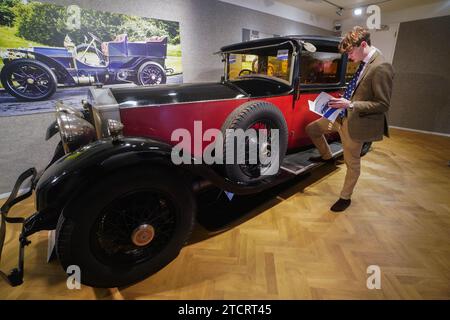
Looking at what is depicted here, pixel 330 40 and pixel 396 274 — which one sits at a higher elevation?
pixel 330 40

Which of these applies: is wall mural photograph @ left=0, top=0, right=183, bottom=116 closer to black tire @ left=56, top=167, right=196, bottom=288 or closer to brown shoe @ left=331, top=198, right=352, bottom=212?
black tire @ left=56, top=167, right=196, bottom=288

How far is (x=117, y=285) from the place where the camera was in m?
1.44

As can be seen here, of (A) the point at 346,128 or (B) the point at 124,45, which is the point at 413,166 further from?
(B) the point at 124,45

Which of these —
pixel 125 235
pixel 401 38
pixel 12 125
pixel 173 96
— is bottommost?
pixel 125 235

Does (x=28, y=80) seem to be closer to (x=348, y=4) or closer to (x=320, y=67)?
(x=320, y=67)

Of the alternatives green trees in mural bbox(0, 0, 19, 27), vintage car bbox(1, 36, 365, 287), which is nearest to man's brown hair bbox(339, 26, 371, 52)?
vintage car bbox(1, 36, 365, 287)

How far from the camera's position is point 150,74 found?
139 inches

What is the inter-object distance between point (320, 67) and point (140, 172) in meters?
2.44

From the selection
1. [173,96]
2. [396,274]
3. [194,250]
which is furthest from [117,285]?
[396,274]

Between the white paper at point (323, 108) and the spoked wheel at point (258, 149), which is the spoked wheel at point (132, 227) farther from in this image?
the white paper at point (323, 108)

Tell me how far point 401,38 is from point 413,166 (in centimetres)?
392

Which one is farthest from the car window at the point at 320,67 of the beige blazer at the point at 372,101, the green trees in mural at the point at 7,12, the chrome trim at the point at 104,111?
the green trees in mural at the point at 7,12

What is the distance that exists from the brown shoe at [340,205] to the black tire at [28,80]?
348cm
